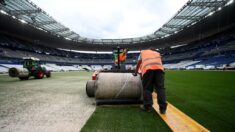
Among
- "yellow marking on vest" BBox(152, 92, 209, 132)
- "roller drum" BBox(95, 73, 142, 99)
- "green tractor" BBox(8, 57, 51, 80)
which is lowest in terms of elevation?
"yellow marking on vest" BBox(152, 92, 209, 132)

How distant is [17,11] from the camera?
26.0m

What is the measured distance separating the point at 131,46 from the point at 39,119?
210 feet

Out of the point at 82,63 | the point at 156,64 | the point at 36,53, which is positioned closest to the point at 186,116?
the point at 156,64

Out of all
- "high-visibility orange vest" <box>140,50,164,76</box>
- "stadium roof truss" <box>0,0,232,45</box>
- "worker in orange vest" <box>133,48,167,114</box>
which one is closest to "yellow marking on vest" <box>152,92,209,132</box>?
"worker in orange vest" <box>133,48,167,114</box>

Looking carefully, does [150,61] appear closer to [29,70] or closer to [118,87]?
[118,87]

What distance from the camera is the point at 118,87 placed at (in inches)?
149

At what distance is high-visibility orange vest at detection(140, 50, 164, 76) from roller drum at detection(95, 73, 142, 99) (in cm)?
61

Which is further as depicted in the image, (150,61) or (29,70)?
(29,70)

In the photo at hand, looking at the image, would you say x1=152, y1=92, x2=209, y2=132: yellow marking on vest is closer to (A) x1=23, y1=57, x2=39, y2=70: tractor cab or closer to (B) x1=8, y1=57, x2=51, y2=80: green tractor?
(B) x1=8, y1=57, x2=51, y2=80: green tractor

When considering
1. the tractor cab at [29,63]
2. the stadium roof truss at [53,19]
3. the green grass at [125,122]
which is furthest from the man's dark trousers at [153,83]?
the stadium roof truss at [53,19]

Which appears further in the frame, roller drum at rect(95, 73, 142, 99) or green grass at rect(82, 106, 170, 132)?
roller drum at rect(95, 73, 142, 99)

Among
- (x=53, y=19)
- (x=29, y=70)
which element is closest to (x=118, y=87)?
(x=29, y=70)

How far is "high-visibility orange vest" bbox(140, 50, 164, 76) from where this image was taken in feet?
10.7

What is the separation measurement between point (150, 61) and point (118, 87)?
42.6 inches
